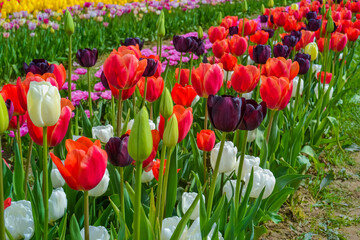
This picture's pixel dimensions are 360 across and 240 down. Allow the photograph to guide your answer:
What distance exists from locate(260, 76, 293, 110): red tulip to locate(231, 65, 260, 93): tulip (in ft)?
0.46

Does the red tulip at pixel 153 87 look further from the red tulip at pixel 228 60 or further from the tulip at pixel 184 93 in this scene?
the red tulip at pixel 228 60

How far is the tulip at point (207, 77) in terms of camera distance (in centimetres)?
179

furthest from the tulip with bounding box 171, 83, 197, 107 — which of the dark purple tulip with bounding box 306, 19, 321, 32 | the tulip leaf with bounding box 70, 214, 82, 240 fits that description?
the dark purple tulip with bounding box 306, 19, 321, 32

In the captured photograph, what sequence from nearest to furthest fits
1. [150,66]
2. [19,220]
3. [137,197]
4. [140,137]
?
[140,137] < [137,197] < [19,220] < [150,66]

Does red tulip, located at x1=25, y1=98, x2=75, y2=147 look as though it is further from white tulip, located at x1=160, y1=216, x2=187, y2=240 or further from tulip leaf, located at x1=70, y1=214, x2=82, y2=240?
white tulip, located at x1=160, y1=216, x2=187, y2=240

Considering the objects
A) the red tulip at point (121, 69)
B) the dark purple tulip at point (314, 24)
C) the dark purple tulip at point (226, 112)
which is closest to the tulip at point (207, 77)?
the red tulip at point (121, 69)

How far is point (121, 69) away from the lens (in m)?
1.56

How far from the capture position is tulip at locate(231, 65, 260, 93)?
6.20 ft

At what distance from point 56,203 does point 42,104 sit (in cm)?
58

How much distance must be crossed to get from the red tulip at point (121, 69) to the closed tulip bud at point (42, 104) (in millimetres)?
509

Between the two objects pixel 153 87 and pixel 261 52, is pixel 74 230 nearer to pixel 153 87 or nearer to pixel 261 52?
pixel 153 87

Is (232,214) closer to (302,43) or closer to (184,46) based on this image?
(184,46)

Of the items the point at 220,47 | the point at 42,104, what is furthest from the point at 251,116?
the point at 220,47

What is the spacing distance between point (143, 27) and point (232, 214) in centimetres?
602
